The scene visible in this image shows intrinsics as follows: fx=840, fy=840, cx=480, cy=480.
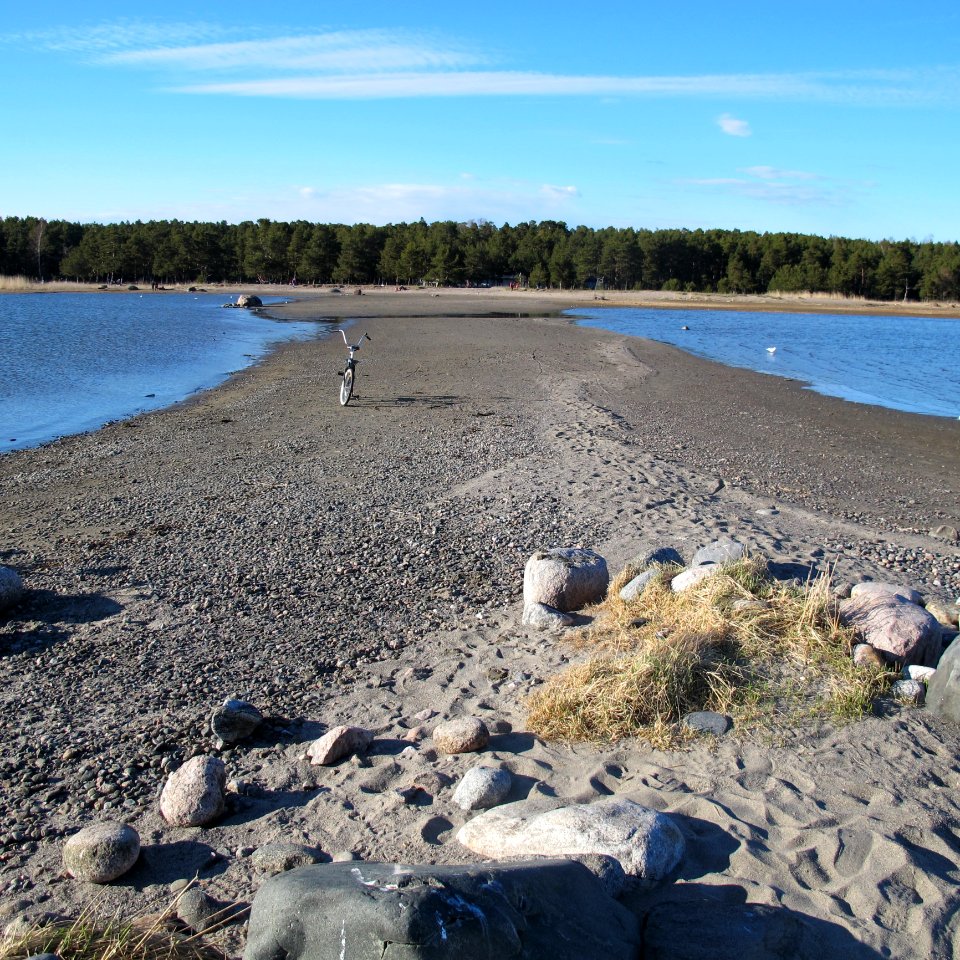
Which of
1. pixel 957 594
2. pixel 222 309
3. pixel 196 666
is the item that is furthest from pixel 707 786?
pixel 222 309

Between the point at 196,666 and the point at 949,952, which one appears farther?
the point at 196,666

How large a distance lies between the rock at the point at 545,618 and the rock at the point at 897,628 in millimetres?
1990

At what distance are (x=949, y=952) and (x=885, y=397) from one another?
23.1 metres

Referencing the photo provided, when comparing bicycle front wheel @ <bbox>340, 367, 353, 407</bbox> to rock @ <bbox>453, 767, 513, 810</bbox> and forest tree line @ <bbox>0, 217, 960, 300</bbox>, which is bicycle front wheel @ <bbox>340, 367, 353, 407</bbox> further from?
forest tree line @ <bbox>0, 217, 960, 300</bbox>

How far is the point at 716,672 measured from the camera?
5.05m

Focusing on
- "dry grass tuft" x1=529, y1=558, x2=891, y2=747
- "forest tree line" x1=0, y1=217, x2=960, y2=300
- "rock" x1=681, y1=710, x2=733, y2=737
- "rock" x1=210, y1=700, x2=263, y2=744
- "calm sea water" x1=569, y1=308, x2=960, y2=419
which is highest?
"forest tree line" x1=0, y1=217, x2=960, y2=300

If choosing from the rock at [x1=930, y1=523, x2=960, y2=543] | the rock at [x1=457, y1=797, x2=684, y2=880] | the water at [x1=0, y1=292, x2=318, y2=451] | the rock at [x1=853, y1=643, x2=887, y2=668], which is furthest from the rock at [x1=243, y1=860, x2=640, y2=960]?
the water at [x1=0, y1=292, x2=318, y2=451]

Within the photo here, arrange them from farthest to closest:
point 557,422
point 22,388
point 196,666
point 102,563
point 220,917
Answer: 1. point 22,388
2. point 557,422
3. point 102,563
4. point 196,666
5. point 220,917

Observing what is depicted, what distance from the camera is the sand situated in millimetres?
3807

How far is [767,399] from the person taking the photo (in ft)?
70.1

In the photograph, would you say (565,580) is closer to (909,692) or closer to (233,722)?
(909,692)

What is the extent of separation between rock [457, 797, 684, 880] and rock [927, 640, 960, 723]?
200 centimetres

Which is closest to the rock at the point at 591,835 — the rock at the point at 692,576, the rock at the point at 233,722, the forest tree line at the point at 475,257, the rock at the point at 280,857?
the rock at the point at 280,857

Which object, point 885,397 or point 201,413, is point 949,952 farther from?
point 885,397
